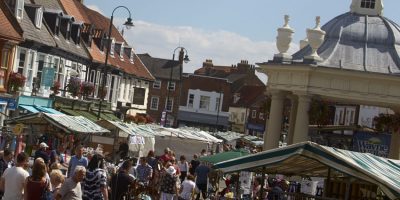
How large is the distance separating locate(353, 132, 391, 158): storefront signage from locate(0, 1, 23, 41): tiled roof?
17384mm

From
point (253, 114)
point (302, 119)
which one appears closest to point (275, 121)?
point (302, 119)

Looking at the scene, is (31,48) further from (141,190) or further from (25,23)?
(141,190)

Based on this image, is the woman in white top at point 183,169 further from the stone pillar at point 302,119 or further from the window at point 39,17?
the window at point 39,17

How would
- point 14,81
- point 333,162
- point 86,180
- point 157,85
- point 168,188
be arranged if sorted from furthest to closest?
1. point 157,85
2. point 14,81
3. point 168,188
4. point 86,180
5. point 333,162

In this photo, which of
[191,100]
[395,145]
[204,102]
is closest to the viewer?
[395,145]

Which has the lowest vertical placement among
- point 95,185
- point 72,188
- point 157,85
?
point 95,185

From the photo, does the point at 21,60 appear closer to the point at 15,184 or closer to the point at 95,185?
the point at 95,185

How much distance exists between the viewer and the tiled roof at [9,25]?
4900 centimetres

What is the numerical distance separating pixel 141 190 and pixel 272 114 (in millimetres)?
11893

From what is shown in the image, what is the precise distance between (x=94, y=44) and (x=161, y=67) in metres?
51.7

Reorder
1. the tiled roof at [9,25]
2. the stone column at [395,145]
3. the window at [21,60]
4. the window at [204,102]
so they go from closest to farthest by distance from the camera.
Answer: the stone column at [395,145] < the tiled roof at [9,25] < the window at [21,60] < the window at [204,102]

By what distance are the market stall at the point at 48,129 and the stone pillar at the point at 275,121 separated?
21.7 feet

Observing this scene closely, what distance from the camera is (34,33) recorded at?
179 ft

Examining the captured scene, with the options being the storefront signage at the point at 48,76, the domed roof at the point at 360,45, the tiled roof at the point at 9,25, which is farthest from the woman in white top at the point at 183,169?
the storefront signage at the point at 48,76
